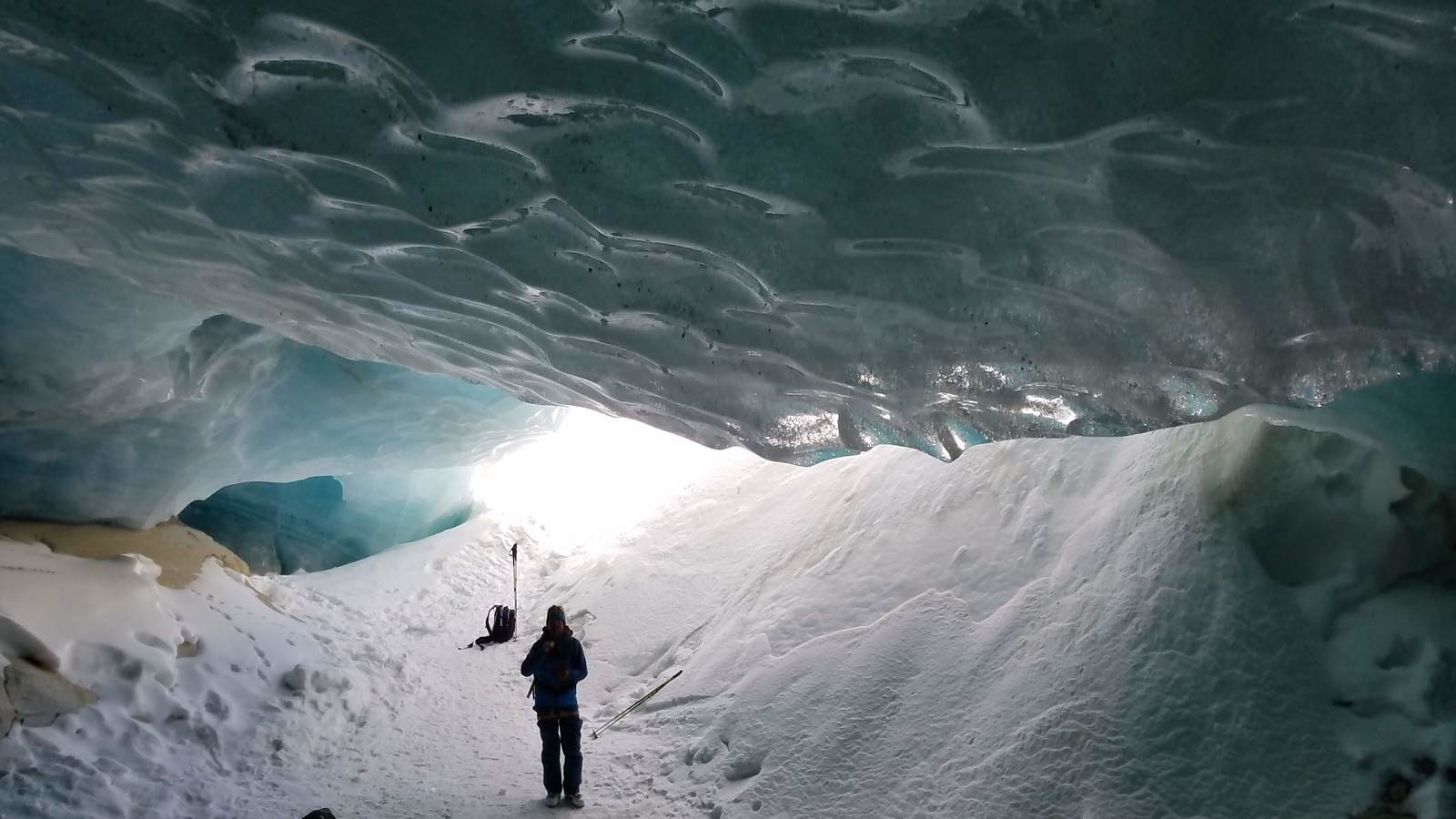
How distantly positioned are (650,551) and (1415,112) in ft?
32.0

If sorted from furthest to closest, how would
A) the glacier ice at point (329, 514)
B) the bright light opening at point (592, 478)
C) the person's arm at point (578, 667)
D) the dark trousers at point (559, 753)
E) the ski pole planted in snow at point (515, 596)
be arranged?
the bright light opening at point (592, 478) < the glacier ice at point (329, 514) < the ski pole planted in snow at point (515, 596) < the person's arm at point (578, 667) < the dark trousers at point (559, 753)

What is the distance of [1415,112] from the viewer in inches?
97.3

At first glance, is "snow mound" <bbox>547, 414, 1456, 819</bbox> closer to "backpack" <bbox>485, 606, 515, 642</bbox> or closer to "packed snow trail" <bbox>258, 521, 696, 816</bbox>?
"packed snow trail" <bbox>258, 521, 696, 816</bbox>

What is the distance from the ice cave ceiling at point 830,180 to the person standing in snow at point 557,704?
1.88m

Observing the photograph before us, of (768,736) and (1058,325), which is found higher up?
(1058,325)

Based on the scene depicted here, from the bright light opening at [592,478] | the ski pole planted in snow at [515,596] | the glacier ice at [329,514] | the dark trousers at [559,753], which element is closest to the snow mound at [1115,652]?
the dark trousers at [559,753]

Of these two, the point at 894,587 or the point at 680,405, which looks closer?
the point at 680,405

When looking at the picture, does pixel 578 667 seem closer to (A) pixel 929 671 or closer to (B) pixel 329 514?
(A) pixel 929 671

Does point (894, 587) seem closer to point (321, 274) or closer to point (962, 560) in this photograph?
point (962, 560)

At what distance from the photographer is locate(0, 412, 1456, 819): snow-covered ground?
3721mm

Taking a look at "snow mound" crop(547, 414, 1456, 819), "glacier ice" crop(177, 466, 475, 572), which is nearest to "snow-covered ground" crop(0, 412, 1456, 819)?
"snow mound" crop(547, 414, 1456, 819)

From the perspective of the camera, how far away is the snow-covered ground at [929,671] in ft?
12.2

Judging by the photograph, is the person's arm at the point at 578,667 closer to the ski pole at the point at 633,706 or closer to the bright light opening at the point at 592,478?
the ski pole at the point at 633,706

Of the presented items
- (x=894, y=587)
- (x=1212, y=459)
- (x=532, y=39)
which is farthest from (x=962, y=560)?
(x=532, y=39)
